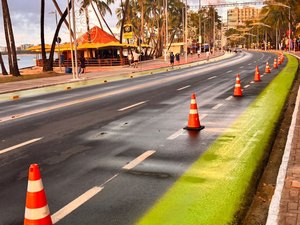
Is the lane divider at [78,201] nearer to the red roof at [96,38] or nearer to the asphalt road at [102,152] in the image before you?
the asphalt road at [102,152]

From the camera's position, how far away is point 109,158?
7934 mm

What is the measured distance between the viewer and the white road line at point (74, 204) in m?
→ 5.21

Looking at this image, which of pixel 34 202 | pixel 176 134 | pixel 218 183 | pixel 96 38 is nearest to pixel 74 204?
pixel 34 202

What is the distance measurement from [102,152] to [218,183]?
9.50 feet

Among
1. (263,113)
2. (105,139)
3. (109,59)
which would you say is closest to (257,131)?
(263,113)

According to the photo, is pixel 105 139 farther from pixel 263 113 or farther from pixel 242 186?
pixel 263 113

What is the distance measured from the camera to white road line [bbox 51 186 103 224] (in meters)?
5.21

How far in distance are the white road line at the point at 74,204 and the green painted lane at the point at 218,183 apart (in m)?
1.01

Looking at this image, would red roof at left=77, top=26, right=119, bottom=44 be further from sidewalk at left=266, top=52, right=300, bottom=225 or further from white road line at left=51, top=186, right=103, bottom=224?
white road line at left=51, top=186, right=103, bottom=224

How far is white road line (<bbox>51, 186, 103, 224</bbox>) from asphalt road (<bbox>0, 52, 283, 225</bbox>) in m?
0.01

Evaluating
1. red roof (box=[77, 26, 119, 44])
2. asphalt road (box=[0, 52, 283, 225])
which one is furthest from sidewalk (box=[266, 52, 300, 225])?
red roof (box=[77, 26, 119, 44])

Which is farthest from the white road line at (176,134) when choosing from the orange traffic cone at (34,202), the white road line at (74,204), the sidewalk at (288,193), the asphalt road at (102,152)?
the orange traffic cone at (34,202)

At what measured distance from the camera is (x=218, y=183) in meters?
6.43

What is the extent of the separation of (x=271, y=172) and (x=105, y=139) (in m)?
4.13
